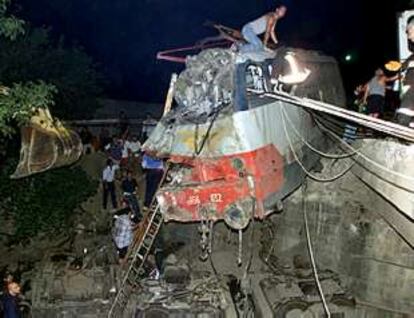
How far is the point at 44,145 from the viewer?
1336 centimetres

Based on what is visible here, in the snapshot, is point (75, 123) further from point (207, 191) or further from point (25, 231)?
point (207, 191)

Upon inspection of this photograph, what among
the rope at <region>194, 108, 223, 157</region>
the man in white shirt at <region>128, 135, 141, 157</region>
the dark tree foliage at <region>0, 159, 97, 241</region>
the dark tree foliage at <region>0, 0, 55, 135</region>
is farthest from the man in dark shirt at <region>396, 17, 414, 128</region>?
the dark tree foliage at <region>0, 159, 97, 241</region>

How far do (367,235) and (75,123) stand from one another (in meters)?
11.3

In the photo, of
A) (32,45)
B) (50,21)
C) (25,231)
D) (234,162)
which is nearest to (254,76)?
(234,162)

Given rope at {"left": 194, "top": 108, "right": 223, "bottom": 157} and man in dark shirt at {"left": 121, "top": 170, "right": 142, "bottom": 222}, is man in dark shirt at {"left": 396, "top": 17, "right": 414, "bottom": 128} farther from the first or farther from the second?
man in dark shirt at {"left": 121, "top": 170, "right": 142, "bottom": 222}

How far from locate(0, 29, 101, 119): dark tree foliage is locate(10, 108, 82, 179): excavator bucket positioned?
18.5ft

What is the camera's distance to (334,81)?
1638 cm

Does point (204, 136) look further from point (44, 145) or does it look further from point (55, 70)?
point (55, 70)

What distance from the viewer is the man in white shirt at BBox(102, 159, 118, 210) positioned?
706 inches

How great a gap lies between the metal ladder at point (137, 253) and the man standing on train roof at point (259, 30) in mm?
3791

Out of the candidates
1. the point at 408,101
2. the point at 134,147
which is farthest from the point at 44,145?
the point at 408,101

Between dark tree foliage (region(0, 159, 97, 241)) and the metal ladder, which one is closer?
the metal ladder

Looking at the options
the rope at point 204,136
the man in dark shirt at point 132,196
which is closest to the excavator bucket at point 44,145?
the man in dark shirt at point 132,196

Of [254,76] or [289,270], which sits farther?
[289,270]
